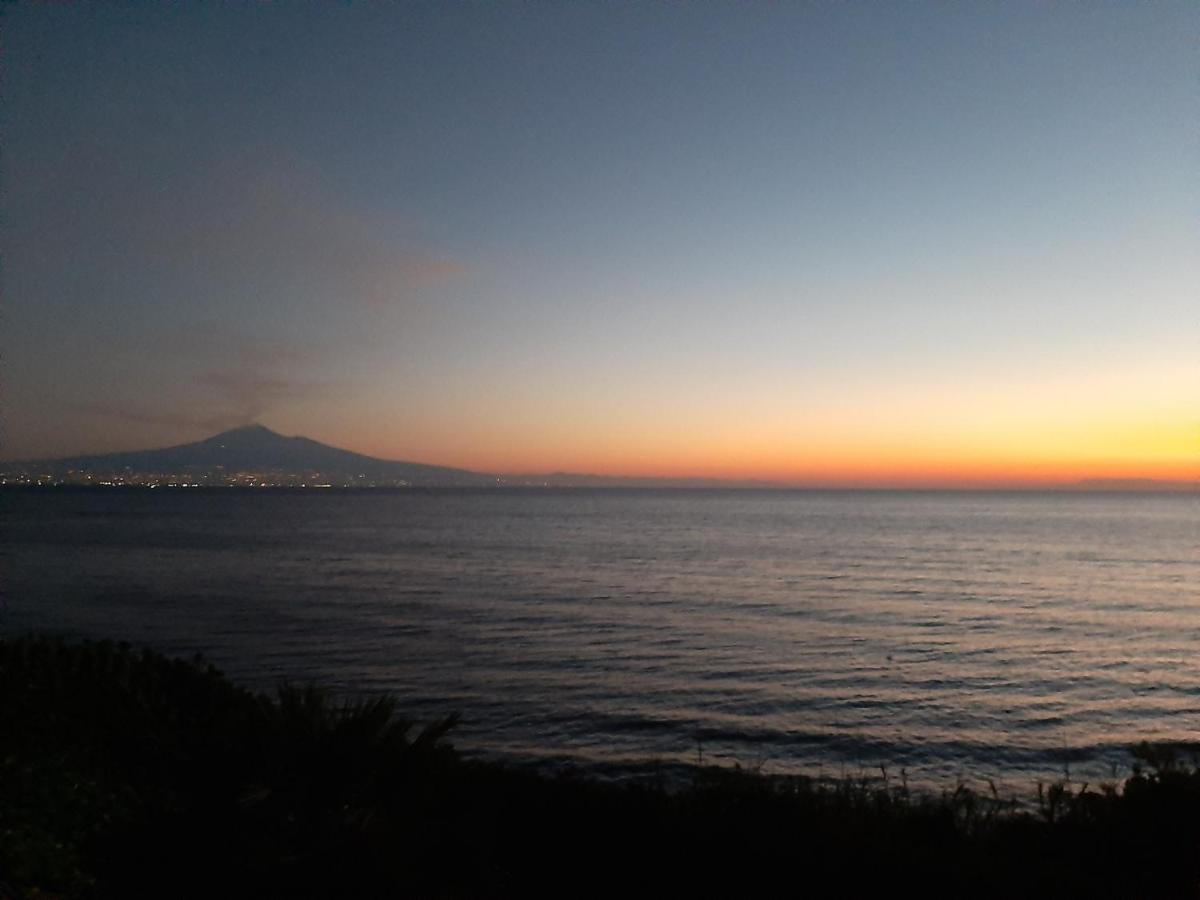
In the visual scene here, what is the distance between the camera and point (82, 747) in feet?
24.3

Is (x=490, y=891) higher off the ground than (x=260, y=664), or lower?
higher

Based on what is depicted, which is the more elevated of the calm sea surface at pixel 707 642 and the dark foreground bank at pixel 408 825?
the dark foreground bank at pixel 408 825

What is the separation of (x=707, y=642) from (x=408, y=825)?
21332mm

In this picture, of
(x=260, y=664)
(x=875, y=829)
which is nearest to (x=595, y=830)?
(x=875, y=829)

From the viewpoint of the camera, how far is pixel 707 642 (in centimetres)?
2762

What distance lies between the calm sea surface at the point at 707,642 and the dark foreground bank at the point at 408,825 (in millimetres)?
6830

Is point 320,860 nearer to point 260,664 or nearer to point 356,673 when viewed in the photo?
point 356,673

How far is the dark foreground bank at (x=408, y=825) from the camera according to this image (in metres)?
5.94

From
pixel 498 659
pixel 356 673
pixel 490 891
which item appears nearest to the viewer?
pixel 490 891

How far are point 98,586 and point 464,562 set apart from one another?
787 inches

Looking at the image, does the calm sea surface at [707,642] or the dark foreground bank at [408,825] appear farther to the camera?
the calm sea surface at [707,642]

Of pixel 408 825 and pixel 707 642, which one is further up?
pixel 408 825

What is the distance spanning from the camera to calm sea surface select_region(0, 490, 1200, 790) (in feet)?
56.2

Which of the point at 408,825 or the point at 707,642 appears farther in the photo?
the point at 707,642
